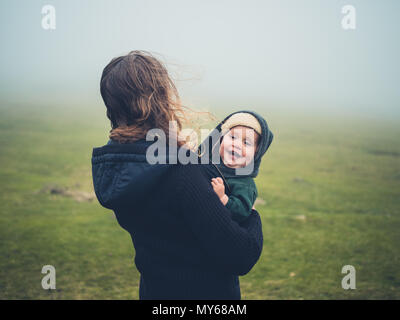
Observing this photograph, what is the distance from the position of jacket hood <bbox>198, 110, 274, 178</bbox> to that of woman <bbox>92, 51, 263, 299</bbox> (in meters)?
0.27

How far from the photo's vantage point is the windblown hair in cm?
161

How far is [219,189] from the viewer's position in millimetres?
1714

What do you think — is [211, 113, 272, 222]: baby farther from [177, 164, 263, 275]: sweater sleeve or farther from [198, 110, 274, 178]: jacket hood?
[177, 164, 263, 275]: sweater sleeve

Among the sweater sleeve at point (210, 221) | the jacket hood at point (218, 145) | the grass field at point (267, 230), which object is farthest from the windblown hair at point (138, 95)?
the grass field at point (267, 230)

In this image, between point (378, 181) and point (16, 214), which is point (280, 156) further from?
point (16, 214)

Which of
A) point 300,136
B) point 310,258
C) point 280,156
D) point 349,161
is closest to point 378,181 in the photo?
point 349,161

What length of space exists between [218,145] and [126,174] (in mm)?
686

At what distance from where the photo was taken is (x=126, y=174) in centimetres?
155

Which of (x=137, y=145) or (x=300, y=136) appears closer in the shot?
(x=137, y=145)

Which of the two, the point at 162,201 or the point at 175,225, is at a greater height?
the point at 162,201

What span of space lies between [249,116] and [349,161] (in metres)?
16.2
